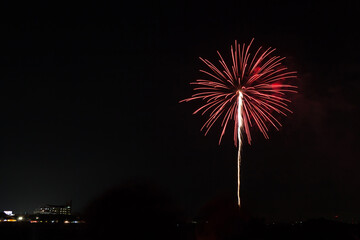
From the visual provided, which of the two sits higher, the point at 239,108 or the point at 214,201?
the point at 239,108

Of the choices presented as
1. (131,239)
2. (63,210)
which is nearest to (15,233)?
(131,239)

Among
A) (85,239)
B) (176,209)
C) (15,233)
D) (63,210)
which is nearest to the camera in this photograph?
(85,239)

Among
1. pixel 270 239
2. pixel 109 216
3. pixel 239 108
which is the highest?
pixel 239 108

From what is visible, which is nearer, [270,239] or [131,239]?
[131,239]

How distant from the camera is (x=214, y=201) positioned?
3456 cm

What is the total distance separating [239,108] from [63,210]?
534 ft

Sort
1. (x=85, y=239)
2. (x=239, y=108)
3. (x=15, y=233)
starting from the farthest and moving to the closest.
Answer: (x=15, y=233) < (x=85, y=239) < (x=239, y=108)

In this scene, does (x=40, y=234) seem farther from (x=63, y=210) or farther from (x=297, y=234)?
(x=63, y=210)

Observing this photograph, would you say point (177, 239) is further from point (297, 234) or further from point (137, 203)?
point (297, 234)

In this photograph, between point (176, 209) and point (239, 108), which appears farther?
point (176, 209)

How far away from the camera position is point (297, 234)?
3384cm

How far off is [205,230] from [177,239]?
14.9ft

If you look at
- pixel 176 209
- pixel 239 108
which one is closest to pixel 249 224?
pixel 176 209

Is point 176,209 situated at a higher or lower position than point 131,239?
higher
